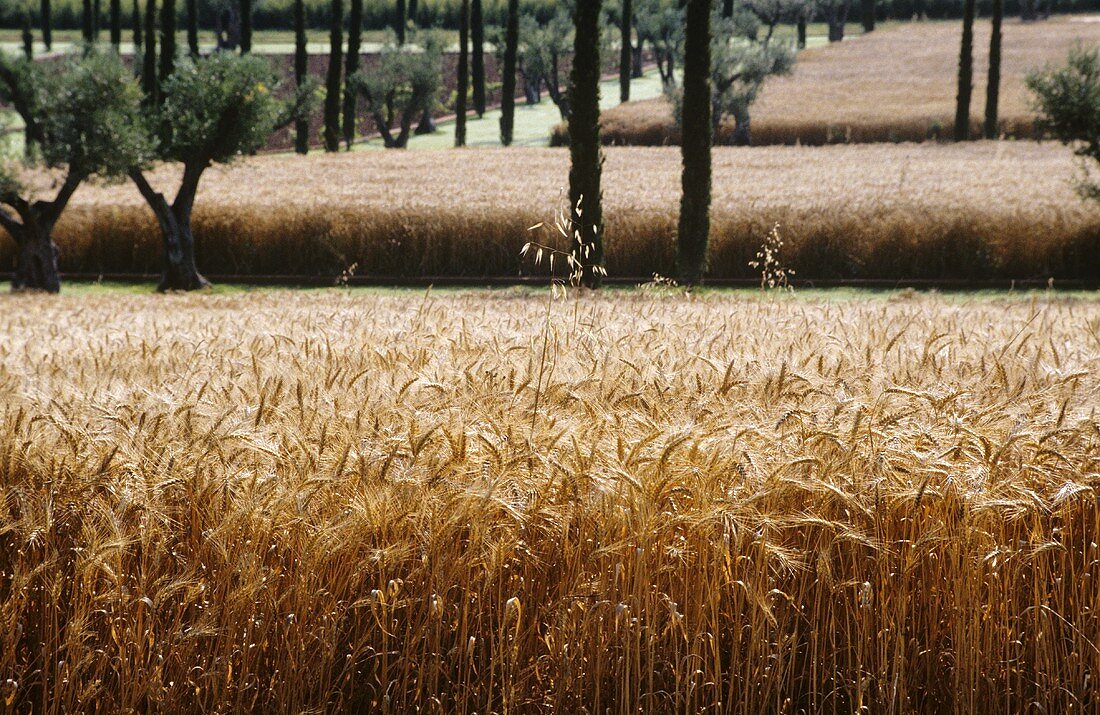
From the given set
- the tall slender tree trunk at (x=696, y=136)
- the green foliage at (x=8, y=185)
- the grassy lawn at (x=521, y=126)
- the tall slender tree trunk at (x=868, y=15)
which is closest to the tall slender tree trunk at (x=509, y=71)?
the grassy lawn at (x=521, y=126)

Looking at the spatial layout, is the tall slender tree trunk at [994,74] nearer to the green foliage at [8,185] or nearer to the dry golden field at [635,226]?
the dry golden field at [635,226]

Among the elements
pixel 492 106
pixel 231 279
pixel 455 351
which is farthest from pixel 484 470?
pixel 492 106


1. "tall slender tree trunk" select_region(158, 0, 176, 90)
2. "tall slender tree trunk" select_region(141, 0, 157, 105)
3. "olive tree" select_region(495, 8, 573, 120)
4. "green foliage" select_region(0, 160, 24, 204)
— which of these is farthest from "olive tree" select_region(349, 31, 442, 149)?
"green foliage" select_region(0, 160, 24, 204)

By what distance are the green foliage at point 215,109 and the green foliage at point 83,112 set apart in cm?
109

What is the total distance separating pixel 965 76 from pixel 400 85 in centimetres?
3622

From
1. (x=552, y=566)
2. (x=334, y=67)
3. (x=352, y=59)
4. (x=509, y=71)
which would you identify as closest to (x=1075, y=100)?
(x=552, y=566)

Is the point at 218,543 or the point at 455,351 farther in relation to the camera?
the point at 455,351

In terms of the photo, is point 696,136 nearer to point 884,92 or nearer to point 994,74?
point 994,74

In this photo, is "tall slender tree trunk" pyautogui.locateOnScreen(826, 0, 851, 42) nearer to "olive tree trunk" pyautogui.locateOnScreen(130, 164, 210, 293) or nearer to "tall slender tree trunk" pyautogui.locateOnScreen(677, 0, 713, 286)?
"tall slender tree trunk" pyautogui.locateOnScreen(677, 0, 713, 286)

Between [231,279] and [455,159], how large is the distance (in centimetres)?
2027

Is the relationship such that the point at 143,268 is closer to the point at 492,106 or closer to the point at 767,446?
the point at 767,446

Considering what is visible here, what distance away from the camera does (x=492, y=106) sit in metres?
88.2

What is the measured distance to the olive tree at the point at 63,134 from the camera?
939 inches

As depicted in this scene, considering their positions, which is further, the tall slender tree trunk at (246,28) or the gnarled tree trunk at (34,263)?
the tall slender tree trunk at (246,28)
